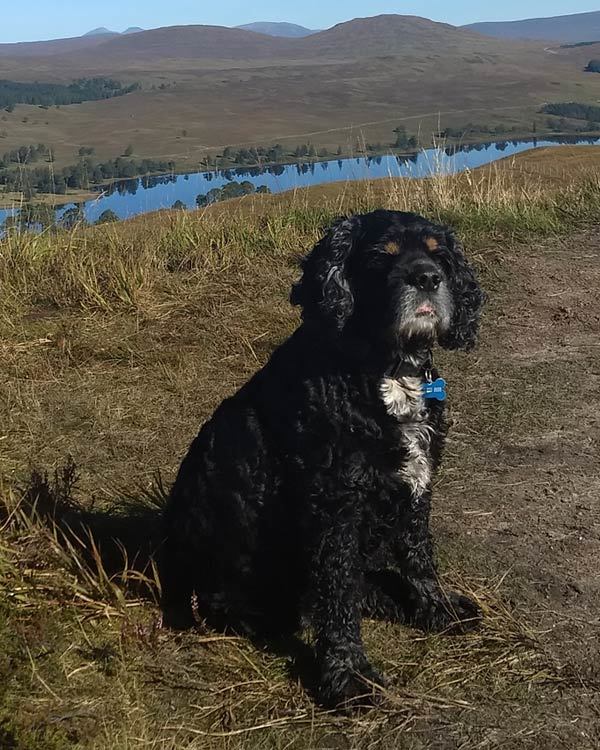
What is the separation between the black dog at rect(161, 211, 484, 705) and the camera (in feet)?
9.12

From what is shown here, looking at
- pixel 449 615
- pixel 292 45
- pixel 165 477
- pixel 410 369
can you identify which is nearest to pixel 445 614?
pixel 449 615

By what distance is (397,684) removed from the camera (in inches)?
113

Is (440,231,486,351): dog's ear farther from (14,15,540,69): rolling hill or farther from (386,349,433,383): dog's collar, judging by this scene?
(14,15,540,69): rolling hill

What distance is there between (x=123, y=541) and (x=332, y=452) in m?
1.47

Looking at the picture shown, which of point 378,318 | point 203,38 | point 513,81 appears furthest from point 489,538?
point 203,38

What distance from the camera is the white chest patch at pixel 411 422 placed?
111 inches

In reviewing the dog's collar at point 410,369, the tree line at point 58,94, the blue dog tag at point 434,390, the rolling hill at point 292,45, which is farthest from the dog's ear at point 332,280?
the rolling hill at point 292,45

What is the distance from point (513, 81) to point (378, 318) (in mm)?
74857

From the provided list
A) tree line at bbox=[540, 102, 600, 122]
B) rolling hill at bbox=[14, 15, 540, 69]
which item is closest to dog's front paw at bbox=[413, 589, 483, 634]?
tree line at bbox=[540, 102, 600, 122]

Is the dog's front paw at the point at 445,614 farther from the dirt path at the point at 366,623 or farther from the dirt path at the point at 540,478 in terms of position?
the dirt path at the point at 540,478

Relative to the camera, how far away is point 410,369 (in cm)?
290

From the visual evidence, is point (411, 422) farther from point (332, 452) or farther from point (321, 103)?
point (321, 103)

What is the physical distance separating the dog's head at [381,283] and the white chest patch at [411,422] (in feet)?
0.48

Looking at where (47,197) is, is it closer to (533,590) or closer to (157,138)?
(533,590)
